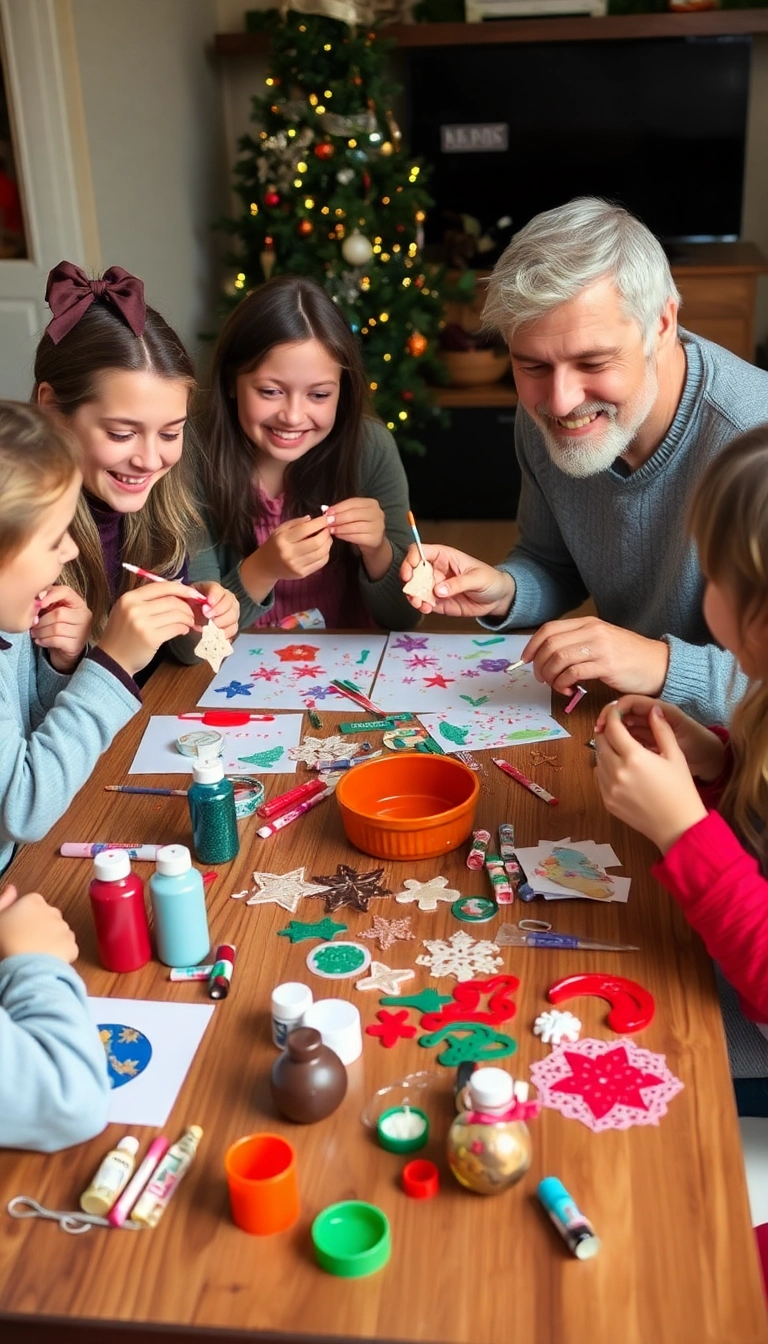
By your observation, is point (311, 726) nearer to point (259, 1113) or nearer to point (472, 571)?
point (472, 571)

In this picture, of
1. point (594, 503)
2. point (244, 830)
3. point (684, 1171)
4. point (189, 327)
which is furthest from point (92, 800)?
point (189, 327)

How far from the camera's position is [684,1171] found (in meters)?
0.90

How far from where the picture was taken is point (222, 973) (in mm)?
1122

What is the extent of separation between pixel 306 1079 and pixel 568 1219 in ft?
0.73

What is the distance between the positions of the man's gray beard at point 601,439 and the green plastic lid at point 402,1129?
1.17m

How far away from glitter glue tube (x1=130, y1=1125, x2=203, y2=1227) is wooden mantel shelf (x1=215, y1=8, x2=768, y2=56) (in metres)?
4.55

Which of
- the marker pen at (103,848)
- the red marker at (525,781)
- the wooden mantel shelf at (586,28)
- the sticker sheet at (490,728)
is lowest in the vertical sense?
the sticker sheet at (490,728)

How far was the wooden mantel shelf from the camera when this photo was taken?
4.54 meters

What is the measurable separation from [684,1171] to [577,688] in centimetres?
88

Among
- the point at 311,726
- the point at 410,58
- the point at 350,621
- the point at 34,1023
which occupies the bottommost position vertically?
the point at 350,621

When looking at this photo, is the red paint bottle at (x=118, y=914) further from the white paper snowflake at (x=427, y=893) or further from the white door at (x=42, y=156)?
the white door at (x=42, y=156)

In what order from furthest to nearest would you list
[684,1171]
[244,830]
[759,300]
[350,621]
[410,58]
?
[759,300] → [410,58] → [350,621] → [244,830] → [684,1171]

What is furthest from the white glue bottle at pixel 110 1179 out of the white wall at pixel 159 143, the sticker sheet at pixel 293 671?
the white wall at pixel 159 143

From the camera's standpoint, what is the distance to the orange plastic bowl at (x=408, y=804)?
129 centimetres
